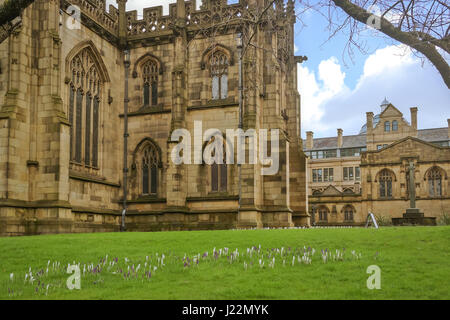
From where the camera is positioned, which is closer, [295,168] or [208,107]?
[208,107]

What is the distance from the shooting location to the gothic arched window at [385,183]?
196 ft

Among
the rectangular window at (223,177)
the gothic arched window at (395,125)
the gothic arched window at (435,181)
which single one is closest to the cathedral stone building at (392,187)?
the gothic arched window at (435,181)

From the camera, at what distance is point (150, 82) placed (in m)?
29.1

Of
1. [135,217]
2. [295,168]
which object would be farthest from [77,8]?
[295,168]

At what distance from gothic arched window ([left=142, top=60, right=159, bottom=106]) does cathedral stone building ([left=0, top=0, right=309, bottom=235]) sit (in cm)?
6

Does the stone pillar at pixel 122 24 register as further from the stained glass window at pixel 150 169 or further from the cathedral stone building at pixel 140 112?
the stained glass window at pixel 150 169

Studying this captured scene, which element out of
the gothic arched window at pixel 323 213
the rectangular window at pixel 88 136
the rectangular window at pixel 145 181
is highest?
the rectangular window at pixel 88 136

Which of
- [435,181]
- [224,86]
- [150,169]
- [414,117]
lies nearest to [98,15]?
[224,86]

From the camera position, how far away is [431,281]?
827cm

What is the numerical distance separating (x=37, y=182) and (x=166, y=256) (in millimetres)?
11646

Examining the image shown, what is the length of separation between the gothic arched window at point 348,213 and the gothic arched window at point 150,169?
130 feet

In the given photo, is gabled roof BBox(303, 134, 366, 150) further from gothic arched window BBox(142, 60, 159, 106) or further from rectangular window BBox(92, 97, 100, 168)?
rectangular window BBox(92, 97, 100, 168)

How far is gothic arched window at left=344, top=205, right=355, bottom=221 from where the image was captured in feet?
204

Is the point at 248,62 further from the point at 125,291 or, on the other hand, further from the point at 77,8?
the point at 125,291
